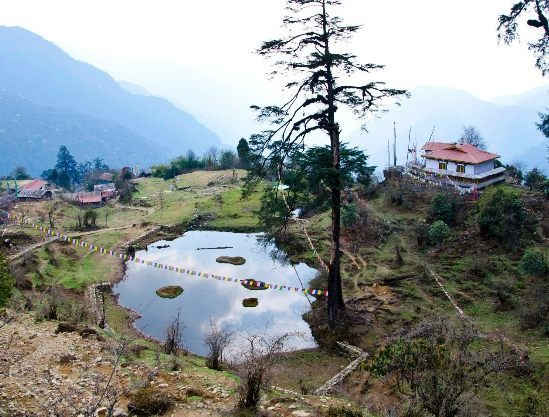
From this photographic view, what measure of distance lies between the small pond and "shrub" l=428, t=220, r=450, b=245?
8.71m

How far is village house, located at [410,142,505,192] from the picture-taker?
127 feet

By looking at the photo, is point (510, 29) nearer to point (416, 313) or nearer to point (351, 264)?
point (416, 313)

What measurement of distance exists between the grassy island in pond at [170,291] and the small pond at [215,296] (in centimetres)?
35

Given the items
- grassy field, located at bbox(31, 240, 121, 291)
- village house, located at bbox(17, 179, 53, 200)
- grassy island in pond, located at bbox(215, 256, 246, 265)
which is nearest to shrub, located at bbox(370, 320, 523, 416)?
grassy island in pond, located at bbox(215, 256, 246, 265)

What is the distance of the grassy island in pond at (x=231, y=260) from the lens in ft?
118

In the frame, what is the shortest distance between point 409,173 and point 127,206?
3661 cm

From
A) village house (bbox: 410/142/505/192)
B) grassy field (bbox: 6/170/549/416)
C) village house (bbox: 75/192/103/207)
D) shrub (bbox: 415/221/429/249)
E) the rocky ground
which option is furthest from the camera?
village house (bbox: 75/192/103/207)

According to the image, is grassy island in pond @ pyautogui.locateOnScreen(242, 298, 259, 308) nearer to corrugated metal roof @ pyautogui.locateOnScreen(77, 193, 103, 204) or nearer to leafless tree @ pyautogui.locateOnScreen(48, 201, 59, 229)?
leafless tree @ pyautogui.locateOnScreen(48, 201, 59, 229)

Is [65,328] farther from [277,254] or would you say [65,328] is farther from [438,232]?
[438,232]

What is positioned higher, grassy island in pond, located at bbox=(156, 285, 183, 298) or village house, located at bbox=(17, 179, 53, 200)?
village house, located at bbox=(17, 179, 53, 200)

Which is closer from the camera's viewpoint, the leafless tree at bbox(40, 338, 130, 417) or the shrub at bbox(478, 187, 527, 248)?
the leafless tree at bbox(40, 338, 130, 417)

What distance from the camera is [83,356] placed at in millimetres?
14898

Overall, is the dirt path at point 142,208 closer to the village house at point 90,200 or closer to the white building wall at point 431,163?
the village house at point 90,200

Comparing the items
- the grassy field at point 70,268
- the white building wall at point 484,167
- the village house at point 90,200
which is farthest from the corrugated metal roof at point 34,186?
the white building wall at point 484,167
